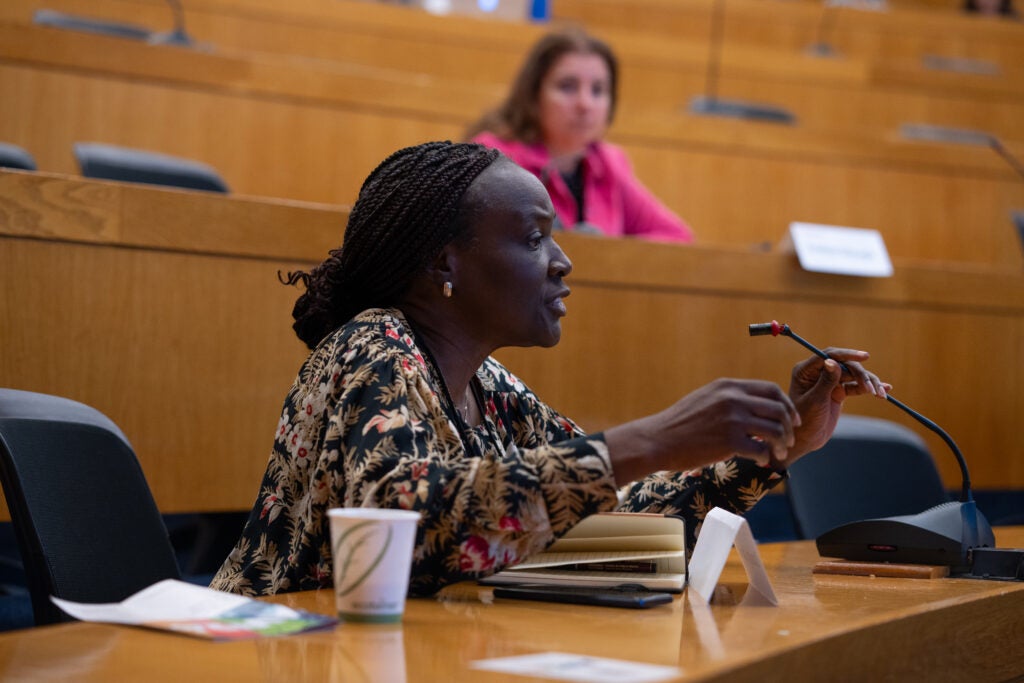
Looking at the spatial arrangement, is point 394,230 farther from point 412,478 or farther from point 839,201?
point 839,201

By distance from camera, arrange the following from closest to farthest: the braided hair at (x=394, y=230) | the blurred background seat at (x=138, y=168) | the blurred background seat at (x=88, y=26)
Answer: the braided hair at (x=394, y=230), the blurred background seat at (x=138, y=168), the blurred background seat at (x=88, y=26)

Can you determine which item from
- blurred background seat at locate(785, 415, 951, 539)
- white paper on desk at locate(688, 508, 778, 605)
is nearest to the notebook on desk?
white paper on desk at locate(688, 508, 778, 605)

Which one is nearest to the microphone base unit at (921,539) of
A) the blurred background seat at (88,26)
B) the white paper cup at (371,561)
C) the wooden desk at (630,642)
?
the wooden desk at (630,642)

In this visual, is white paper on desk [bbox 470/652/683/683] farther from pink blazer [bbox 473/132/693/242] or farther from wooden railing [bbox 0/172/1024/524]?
pink blazer [bbox 473/132/693/242]

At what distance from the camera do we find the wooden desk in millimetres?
941

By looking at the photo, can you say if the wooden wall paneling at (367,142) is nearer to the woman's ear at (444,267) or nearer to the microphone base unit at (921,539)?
the woman's ear at (444,267)

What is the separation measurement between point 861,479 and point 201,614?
1564 millimetres

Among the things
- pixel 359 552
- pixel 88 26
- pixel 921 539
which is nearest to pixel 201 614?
pixel 359 552

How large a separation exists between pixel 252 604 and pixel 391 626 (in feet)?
0.41

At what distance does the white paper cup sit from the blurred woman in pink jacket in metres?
2.37

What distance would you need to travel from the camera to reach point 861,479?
2.38 metres

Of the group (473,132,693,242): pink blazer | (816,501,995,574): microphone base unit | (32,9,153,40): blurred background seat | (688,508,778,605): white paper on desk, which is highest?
(32,9,153,40): blurred background seat

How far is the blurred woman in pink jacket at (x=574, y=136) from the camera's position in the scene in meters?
3.45

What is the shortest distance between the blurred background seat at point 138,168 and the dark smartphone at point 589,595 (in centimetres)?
186
